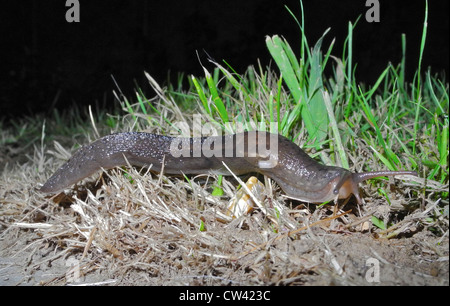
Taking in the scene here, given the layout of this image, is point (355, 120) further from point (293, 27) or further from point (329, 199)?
point (293, 27)

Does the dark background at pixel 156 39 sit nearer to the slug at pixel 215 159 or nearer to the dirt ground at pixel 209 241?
the slug at pixel 215 159

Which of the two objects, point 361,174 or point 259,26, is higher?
point 259,26

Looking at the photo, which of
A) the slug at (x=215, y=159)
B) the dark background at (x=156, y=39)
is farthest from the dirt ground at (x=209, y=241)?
the dark background at (x=156, y=39)

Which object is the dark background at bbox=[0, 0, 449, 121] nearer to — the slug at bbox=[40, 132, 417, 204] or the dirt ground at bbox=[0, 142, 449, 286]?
the slug at bbox=[40, 132, 417, 204]

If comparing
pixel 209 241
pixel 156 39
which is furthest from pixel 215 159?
pixel 156 39

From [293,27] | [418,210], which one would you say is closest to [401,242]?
[418,210]

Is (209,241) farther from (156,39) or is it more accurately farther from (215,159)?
(156,39)
